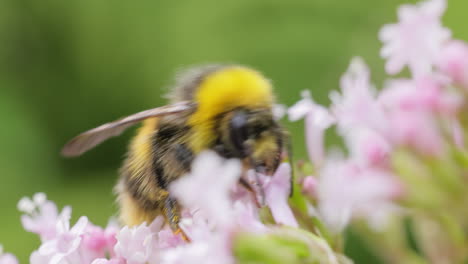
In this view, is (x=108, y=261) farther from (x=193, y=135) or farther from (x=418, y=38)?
(x=418, y=38)

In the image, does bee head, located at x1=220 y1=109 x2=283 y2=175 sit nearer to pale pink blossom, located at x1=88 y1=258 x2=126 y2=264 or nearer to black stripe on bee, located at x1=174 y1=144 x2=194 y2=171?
black stripe on bee, located at x1=174 y1=144 x2=194 y2=171

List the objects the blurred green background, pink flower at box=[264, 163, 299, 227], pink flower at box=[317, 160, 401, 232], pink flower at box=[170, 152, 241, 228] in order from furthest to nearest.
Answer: the blurred green background, pink flower at box=[264, 163, 299, 227], pink flower at box=[317, 160, 401, 232], pink flower at box=[170, 152, 241, 228]

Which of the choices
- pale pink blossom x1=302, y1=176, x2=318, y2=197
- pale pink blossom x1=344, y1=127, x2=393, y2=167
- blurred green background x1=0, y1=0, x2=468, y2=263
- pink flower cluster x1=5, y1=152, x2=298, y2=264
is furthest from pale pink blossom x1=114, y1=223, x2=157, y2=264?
blurred green background x1=0, y1=0, x2=468, y2=263

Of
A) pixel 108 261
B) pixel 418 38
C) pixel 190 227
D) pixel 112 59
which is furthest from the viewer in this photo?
pixel 112 59

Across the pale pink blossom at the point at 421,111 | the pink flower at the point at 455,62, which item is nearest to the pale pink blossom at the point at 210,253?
the pale pink blossom at the point at 421,111

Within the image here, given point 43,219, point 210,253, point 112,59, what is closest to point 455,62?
point 210,253

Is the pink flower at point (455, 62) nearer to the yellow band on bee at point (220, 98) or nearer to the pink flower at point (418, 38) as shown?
the pink flower at point (418, 38)
